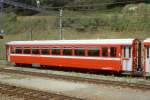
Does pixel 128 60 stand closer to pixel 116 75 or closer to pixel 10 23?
pixel 116 75

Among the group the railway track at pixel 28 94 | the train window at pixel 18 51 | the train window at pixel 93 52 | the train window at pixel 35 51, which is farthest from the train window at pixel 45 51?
the railway track at pixel 28 94

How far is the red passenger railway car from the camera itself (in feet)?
92.4

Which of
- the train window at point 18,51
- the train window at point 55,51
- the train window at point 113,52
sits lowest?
the train window at point 18,51

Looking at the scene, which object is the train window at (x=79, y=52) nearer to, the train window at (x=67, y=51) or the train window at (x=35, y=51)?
the train window at (x=67, y=51)

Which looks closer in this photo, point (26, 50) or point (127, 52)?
point (127, 52)

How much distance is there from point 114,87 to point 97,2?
54.0 metres

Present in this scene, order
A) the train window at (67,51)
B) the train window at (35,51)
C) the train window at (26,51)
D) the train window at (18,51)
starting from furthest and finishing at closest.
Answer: the train window at (18,51) < the train window at (26,51) < the train window at (35,51) < the train window at (67,51)

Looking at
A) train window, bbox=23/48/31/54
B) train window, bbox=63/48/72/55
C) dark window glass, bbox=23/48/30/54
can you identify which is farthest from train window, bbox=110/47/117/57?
dark window glass, bbox=23/48/30/54

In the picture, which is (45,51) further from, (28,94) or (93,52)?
(28,94)

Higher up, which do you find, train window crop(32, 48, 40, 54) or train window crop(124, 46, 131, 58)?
train window crop(124, 46, 131, 58)

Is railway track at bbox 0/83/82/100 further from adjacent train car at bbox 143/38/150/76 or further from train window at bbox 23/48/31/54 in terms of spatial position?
train window at bbox 23/48/31/54

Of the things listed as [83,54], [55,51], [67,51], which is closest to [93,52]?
[83,54]

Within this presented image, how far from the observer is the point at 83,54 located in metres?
31.5

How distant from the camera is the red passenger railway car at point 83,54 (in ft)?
92.4
